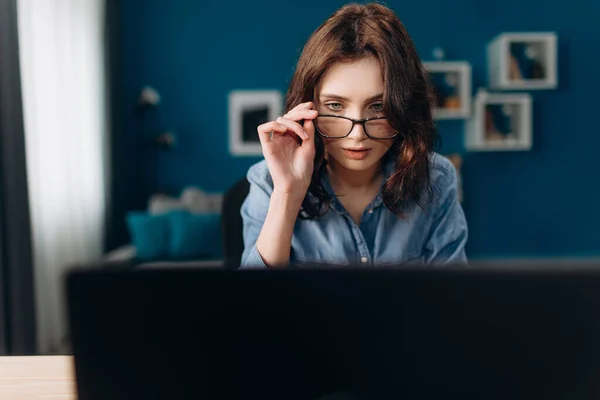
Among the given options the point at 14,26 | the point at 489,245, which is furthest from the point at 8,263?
the point at 489,245

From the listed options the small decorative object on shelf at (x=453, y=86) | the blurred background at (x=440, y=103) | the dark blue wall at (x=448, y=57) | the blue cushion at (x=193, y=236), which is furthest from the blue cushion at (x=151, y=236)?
the small decorative object on shelf at (x=453, y=86)

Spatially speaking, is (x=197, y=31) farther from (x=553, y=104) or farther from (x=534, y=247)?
(x=534, y=247)

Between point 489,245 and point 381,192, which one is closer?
point 381,192

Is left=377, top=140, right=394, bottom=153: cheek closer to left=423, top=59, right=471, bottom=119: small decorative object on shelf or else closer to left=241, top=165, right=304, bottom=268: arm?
left=241, top=165, right=304, bottom=268: arm

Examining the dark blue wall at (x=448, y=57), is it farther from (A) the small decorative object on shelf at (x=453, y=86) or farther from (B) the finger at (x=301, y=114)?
(B) the finger at (x=301, y=114)

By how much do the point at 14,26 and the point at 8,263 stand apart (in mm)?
1048

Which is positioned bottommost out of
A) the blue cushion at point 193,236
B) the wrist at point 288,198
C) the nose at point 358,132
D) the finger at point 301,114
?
the blue cushion at point 193,236

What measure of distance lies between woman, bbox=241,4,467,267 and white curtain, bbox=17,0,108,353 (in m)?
1.90

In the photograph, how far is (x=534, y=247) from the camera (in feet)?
14.3

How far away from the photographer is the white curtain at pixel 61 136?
2.88m

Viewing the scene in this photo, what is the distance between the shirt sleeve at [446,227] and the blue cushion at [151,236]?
255 centimetres

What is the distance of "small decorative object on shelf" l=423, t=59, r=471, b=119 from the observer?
13.4 ft

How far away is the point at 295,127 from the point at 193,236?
100 inches

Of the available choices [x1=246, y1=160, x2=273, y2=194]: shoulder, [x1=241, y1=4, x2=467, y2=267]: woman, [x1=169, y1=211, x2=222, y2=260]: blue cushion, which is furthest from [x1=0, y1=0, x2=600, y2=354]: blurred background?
[x1=241, y1=4, x2=467, y2=267]: woman
